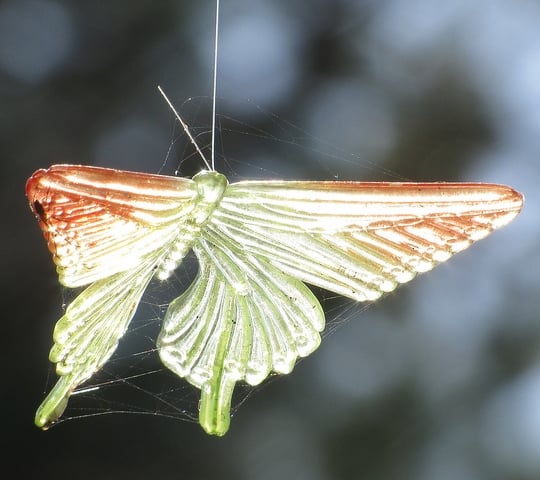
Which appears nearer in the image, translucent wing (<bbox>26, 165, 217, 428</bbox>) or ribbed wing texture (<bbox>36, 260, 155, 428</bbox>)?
translucent wing (<bbox>26, 165, 217, 428</bbox>)

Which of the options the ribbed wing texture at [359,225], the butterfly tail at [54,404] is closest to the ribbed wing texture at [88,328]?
the butterfly tail at [54,404]

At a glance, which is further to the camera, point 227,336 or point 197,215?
point 227,336

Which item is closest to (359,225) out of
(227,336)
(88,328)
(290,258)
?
(290,258)

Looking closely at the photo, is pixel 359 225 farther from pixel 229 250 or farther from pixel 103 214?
pixel 103 214

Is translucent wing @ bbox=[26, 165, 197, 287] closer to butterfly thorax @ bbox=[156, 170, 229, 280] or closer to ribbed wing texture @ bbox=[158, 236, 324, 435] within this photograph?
butterfly thorax @ bbox=[156, 170, 229, 280]

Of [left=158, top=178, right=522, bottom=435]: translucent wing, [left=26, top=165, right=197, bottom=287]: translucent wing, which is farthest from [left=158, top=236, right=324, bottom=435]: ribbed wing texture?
[left=26, top=165, right=197, bottom=287]: translucent wing

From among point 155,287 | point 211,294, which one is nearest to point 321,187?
point 211,294

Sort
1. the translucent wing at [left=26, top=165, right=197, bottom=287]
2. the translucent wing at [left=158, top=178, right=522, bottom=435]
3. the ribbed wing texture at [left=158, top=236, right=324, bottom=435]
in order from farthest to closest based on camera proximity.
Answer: the ribbed wing texture at [left=158, top=236, right=324, bottom=435], the translucent wing at [left=158, top=178, right=522, bottom=435], the translucent wing at [left=26, top=165, right=197, bottom=287]

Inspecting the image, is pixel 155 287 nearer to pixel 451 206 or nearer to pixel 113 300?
pixel 113 300
